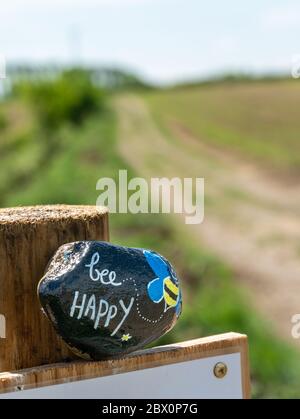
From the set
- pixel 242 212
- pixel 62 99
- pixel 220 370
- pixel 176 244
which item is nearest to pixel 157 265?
pixel 220 370

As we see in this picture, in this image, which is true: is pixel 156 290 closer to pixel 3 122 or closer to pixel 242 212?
pixel 242 212

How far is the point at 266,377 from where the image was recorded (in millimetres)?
6711

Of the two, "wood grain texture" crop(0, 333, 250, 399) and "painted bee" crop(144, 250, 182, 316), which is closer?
"wood grain texture" crop(0, 333, 250, 399)

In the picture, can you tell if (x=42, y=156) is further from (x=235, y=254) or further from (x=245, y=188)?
(x=235, y=254)

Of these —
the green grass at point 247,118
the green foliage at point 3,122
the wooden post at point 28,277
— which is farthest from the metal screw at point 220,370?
the green foliage at point 3,122

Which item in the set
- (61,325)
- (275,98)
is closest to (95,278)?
(61,325)

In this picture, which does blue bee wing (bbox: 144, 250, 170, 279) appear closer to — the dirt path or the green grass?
the dirt path

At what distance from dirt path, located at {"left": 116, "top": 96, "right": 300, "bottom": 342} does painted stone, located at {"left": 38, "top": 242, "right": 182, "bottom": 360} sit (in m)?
6.44

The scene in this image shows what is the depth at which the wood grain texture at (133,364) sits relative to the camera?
201cm

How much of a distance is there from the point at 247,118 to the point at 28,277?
98.9 ft

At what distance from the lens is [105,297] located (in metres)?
2.07

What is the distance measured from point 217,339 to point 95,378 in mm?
301

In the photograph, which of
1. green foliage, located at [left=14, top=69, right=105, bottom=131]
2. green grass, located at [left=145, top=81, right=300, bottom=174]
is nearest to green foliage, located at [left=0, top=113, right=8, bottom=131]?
green foliage, located at [left=14, top=69, right=105, bottom=131]

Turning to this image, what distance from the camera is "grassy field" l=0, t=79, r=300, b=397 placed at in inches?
279
